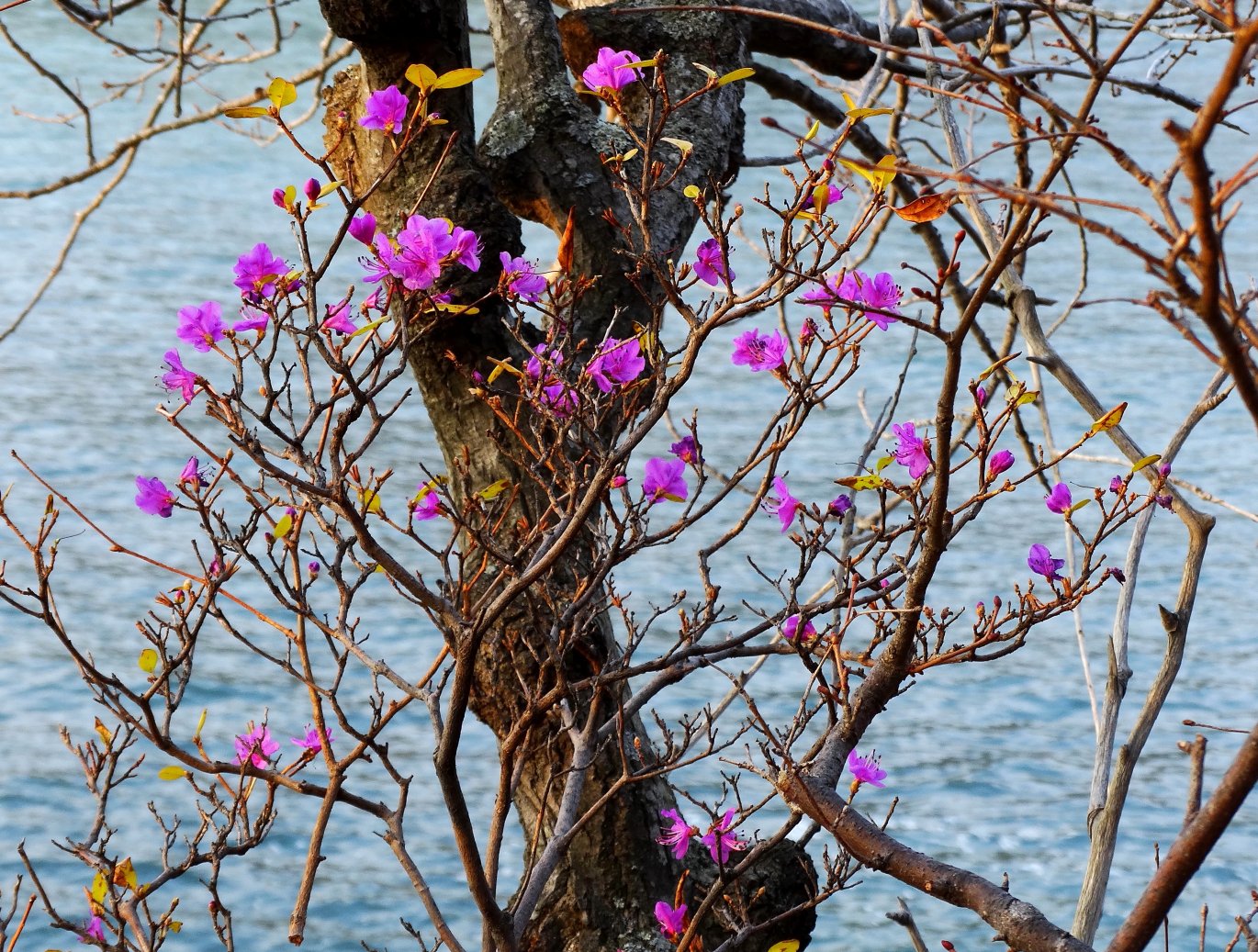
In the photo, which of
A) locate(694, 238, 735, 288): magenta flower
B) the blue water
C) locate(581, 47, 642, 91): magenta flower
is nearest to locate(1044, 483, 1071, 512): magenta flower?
locate(694, 238, 735, 288): magenta flower

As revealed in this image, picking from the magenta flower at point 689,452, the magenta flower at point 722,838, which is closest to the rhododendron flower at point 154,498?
the magenta flower at point 689,452

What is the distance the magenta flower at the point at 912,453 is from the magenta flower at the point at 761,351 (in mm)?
91

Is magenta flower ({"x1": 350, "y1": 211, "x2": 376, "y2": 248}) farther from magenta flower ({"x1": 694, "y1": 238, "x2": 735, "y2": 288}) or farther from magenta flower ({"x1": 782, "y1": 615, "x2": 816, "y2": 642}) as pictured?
magenta flower ({"x1": 782, "y1": 615, "x2": 816, "y2": 642})

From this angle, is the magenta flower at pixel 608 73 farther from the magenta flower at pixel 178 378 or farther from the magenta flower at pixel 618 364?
the magenta flower at pixel 178 378

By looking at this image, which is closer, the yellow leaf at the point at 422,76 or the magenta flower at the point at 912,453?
the yellow leaf at the point at 422,76

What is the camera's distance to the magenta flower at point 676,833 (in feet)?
3.75

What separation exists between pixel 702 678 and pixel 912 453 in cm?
262

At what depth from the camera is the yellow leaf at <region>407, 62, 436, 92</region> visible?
719 mm

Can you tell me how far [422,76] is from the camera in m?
0.73

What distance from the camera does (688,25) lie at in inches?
57.9

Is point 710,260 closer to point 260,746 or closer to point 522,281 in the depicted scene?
point 522,281

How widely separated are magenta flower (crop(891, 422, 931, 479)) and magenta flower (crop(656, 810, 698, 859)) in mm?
406

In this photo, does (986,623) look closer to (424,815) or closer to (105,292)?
(424,815)

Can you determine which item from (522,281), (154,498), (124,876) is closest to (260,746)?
(124,876)
